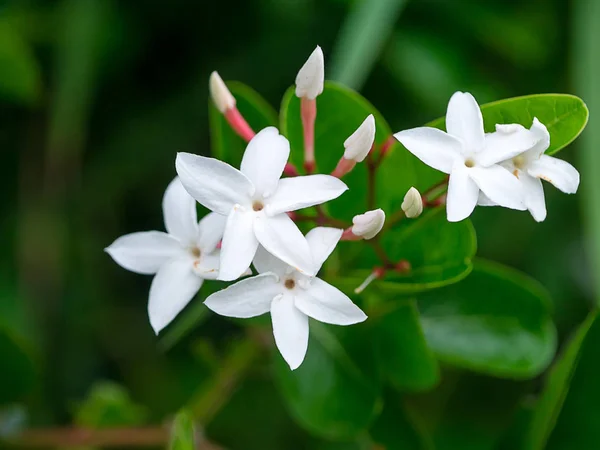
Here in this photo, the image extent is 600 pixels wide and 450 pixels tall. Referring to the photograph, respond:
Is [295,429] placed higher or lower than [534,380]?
lower

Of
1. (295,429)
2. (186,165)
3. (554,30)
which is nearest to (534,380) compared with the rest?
(295,429)

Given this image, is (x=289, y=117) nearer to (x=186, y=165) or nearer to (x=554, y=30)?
(x=186, y=165)

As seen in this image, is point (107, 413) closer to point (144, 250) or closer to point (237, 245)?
point (144, 250)

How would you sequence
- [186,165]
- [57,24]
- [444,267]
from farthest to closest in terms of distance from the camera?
[57,24] < [444,267] < [186,165]

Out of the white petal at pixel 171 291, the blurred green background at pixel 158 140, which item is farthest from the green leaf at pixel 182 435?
the blurred green background at pixel 158 140

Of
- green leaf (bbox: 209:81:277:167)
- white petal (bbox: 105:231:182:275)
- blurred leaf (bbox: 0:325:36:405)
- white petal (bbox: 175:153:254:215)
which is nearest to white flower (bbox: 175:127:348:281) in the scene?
white petal (bbox: 175:153:254:215)

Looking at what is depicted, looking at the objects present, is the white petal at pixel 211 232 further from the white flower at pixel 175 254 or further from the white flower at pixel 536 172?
the white flower at pixel 536 172

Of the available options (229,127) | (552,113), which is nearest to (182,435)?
(229,127)

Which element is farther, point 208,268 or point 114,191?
point 114,191
